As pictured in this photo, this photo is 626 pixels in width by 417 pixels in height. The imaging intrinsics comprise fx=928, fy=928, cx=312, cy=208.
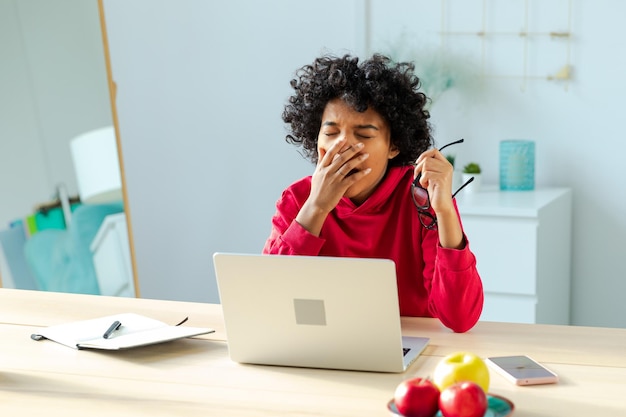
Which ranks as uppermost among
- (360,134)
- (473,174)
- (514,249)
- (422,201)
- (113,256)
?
(360,134)

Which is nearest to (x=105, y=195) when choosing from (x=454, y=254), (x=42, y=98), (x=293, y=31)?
(x=42, y=98)

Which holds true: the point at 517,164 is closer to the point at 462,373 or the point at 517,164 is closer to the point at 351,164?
the point at 351,164

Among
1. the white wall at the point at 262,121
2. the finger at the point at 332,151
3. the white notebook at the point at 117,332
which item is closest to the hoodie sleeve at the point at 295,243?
the finger at the point at 332,151

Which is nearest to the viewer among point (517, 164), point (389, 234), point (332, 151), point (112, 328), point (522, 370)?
point (522, 370)

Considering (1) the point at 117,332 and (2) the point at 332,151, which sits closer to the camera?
(1) the point at 117,332

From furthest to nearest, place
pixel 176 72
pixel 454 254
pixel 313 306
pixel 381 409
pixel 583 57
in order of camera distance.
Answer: pixel 176 72 → pixel 583 57 → pixel 454 254 → pixel 313 306 → pixel 381 409

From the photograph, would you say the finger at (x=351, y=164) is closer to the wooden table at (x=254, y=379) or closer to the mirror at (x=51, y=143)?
the wooden table at (x=254, y=379)

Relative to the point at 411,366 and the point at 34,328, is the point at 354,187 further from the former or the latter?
the point at 34,328

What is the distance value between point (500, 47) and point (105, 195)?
1.60m

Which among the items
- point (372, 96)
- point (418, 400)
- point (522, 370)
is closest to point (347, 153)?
point (372, 96)

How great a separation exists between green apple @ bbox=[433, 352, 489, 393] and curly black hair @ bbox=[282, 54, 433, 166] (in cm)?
75

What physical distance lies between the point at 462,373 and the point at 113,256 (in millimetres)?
2624

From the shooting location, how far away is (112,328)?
66.9 inches

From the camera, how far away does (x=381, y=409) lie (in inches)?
51.1
